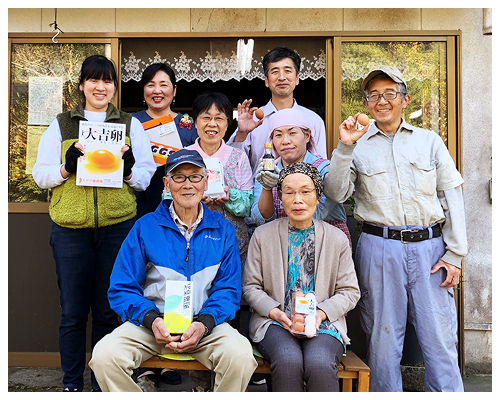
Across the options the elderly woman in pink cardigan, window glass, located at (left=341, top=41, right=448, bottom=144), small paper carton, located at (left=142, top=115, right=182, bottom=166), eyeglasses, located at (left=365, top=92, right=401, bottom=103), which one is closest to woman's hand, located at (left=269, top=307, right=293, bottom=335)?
the elderly woman in pink cardigan

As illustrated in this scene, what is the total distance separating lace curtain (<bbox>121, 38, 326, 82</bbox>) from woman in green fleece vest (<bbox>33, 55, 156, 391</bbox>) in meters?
1.23

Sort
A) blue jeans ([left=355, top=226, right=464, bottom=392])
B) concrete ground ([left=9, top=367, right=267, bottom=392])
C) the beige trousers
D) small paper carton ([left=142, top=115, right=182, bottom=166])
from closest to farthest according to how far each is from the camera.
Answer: the beige trousers, blue jeans ([left=355, top=226, right=464, bottom=392]), concrete ground ([left=9, top=367, right=267, bottom=392]), small paper carton ([left=142, top=115, right=182, bottom=166])

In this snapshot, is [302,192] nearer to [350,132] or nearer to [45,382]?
[350,132]

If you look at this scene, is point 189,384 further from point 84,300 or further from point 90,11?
point 90,11

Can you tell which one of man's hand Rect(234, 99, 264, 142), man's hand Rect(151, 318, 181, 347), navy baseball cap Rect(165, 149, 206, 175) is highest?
man's hand Rect(234, 99, 264, 142)

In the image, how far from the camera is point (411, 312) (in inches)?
141

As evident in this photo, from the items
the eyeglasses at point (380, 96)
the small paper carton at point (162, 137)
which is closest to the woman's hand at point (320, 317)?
the eyeglasses at point (380, 96)

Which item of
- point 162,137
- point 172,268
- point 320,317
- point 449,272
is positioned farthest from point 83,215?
point 449,272

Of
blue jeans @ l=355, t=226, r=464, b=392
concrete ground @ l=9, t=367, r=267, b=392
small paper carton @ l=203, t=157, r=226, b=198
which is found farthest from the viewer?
concrete ground @ l=9, t=367, r=267, b=392

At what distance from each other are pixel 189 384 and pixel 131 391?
4.45ft

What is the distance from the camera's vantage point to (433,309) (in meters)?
3.50

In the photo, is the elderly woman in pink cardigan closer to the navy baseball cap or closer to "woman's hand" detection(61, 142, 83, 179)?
the navy baseball cap

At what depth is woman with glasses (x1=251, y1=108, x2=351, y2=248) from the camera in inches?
140

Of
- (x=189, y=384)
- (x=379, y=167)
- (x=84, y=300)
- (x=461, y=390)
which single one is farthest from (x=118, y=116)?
(x=461, y=390)
